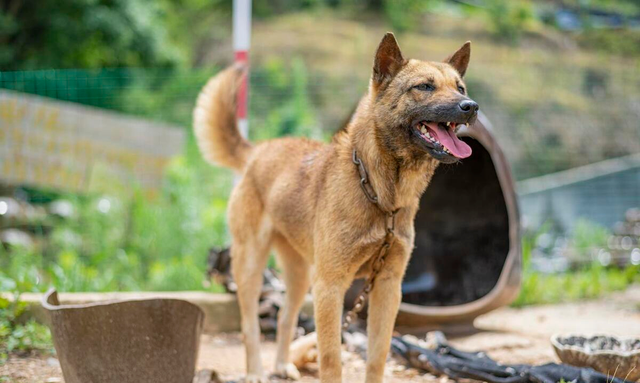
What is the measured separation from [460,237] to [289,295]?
2.37m

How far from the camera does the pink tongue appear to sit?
3443 millimetres

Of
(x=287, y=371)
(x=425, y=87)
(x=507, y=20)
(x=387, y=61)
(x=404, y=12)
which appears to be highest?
(x=404, y=12)

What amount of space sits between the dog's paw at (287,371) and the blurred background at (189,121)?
181 cm

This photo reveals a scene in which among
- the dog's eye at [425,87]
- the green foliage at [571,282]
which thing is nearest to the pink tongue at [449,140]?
the dog's eye at [425,87]

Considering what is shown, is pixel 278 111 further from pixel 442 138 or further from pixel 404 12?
pixel 404 12

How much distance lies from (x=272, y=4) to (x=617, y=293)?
13023mm

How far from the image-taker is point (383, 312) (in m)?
3.85

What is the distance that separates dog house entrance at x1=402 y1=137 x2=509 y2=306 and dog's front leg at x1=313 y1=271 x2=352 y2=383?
2.74 m

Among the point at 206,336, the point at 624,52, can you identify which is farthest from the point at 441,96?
the point at 624,52

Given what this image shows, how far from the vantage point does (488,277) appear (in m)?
6.30

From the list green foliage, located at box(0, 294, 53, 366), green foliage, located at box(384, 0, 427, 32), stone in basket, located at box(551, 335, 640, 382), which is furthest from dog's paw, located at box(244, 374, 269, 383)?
green foliage, located at box(384, 0, 427, 32)

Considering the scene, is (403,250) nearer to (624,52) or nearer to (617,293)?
(617,293)

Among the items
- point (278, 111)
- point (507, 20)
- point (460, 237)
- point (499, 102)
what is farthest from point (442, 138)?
point (507, 20)

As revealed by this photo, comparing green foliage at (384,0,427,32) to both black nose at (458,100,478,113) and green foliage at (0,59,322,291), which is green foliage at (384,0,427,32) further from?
black nose at (458,100,478,113)
